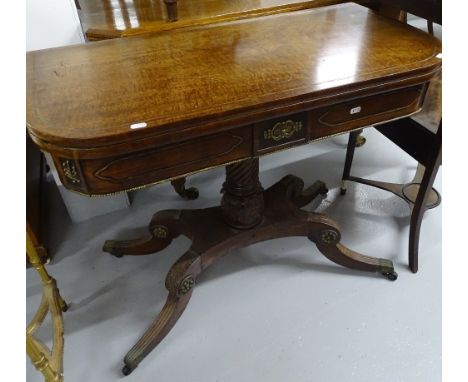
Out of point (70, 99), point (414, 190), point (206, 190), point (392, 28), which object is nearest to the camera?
point (70, 99)

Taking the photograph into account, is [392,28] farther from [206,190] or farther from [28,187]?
[28,187]

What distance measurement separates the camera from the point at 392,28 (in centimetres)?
105

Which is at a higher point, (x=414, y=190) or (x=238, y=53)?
(x=238, y=53)

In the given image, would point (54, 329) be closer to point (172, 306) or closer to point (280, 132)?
point (172, 306)

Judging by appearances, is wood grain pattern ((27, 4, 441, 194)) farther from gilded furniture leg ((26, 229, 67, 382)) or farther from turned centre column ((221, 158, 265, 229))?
gilded furniture leg ((26, 229, 67, 382))

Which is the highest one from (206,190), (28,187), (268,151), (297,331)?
(268,151)

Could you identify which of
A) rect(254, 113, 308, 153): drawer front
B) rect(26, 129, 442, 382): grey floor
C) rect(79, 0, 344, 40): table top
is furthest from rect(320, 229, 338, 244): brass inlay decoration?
rect(79, 0, 344, 40): table top

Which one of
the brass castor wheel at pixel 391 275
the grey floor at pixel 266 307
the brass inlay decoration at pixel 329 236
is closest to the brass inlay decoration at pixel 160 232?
the grey floor at pixel 266 307

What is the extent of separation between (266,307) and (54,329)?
69cm

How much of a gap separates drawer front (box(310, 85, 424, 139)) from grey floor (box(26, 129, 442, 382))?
68cm

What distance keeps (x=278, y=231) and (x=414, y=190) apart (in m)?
0.76

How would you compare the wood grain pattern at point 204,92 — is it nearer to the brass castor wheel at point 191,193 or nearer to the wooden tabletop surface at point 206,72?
the wooden tabletop surface at point 206,72

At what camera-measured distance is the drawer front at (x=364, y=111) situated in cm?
87

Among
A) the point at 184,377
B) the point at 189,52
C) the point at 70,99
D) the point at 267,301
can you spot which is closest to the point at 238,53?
the point at 189,52
